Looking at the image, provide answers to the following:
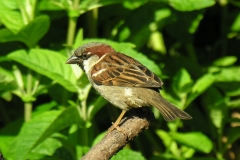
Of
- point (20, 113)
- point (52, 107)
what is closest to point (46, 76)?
point (52, 107)

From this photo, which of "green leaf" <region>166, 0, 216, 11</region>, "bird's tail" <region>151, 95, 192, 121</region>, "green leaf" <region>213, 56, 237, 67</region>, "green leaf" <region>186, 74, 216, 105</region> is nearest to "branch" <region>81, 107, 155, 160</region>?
"bird's tail" <region>151, 95, 192, 121</region>

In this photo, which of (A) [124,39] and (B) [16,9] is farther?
(A) [124,39]

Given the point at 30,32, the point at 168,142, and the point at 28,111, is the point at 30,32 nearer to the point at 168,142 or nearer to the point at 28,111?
the point at 28,111

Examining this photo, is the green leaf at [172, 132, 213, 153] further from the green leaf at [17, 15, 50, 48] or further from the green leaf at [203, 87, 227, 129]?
the green leaf at [17, 15, 50, 48]

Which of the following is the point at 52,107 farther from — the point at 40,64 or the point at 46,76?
the point at 40,64

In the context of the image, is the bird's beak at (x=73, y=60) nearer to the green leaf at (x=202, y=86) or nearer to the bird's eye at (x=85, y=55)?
the bird's eye at (x=85, y=55)

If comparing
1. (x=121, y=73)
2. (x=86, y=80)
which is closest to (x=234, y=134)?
(x=121, y=73)
